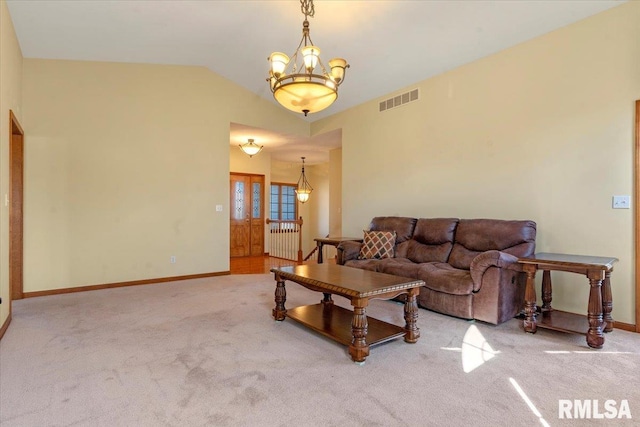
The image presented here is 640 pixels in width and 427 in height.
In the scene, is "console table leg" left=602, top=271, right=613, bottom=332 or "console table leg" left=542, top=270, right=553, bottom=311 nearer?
"console table leg" left=602, top=271, right=613, bottom=332

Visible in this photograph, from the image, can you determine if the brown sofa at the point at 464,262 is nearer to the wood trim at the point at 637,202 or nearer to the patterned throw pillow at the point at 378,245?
the patterned throw pillow at the point at 378,245

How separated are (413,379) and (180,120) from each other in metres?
5.10

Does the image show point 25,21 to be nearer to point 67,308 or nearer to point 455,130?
point 67,308

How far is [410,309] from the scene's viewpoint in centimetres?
281

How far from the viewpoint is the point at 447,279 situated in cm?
349

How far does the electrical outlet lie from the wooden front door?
7.16 m

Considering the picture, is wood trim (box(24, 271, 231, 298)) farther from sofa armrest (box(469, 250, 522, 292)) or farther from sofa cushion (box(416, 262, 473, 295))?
sofa armrest (box(469, 250, 522, 292))

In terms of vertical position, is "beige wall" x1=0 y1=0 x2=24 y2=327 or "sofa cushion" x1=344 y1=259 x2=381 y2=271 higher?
"beige wall" x1=0 y1=0 x2=24 y2=327

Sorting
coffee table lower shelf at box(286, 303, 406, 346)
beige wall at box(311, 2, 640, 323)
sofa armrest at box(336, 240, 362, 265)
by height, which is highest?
beige wall at box(311, 2, 640, 323)

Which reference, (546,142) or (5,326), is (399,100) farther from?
(5,326)

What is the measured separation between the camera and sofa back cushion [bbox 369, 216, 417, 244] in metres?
4.79

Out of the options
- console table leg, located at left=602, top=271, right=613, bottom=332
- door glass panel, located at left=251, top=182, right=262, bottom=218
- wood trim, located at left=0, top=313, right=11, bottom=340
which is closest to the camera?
console table leg, located at left=602, top=271, right=613, bottom=332

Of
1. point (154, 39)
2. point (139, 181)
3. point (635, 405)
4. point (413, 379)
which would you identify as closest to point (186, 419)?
point (413, 379)

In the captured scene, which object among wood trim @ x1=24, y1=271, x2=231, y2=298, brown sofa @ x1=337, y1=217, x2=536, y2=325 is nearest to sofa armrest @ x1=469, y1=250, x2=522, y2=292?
brown sofa @ x1=337, y1=217, x2=536, y2=325
